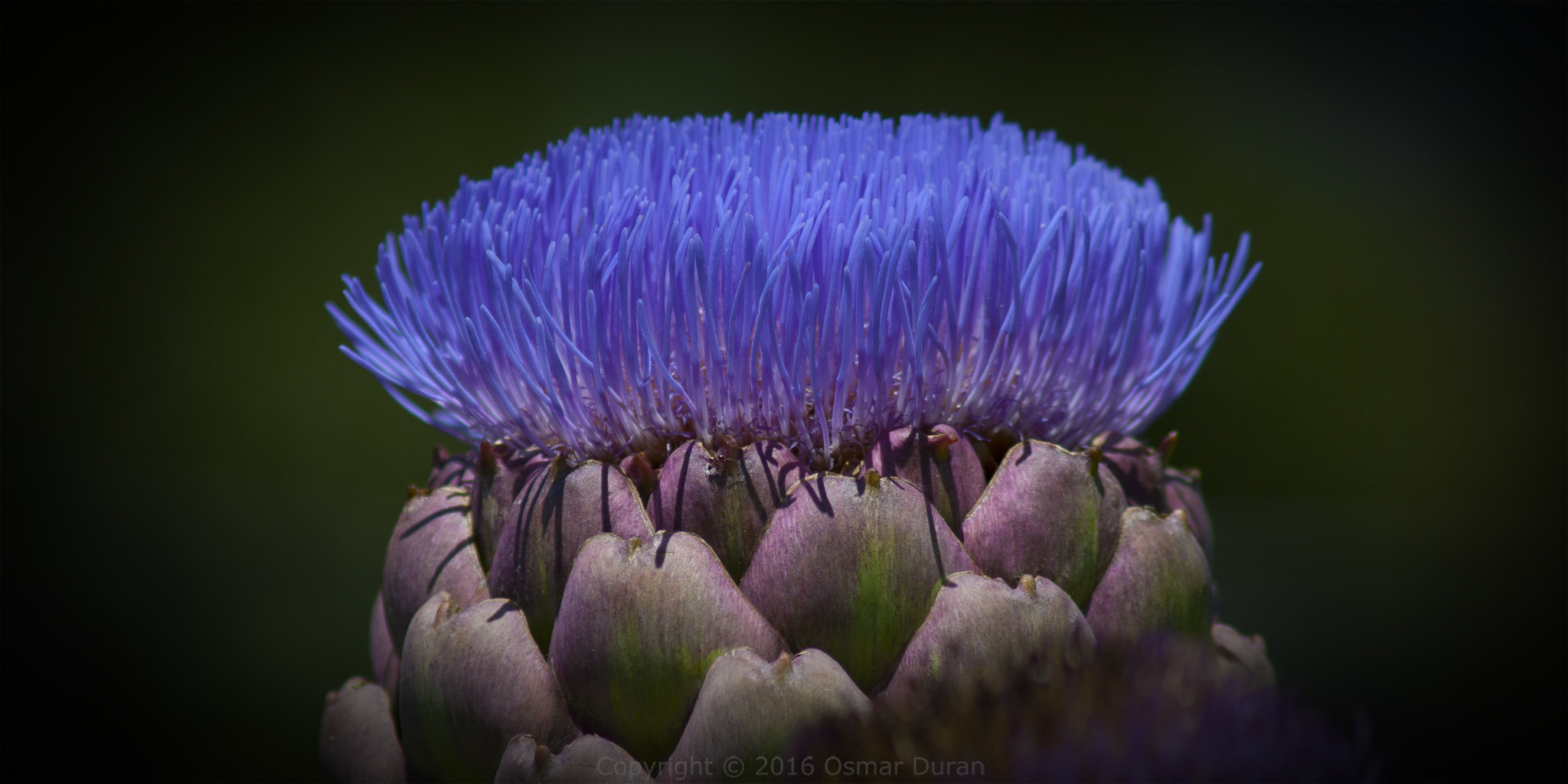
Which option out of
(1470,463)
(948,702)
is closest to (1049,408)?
(948,702)

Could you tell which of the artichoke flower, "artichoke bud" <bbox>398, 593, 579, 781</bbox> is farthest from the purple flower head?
"artichoke bud" <bbox>398, 593, 579, 781</bbox>

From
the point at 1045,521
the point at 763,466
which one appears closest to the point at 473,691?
the point at 763,466

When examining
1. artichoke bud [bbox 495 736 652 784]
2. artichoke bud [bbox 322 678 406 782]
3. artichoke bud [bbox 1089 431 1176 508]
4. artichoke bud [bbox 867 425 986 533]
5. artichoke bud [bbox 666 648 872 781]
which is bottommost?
artichoke bud [bbox 322 678 406 782]

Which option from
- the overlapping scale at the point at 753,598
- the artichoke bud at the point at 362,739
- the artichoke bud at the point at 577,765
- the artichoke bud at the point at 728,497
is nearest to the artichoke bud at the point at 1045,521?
the overlapping scale at the point at 753,598

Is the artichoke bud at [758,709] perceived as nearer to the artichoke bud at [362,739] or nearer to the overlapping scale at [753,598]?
the overlapping scale at [753,598]

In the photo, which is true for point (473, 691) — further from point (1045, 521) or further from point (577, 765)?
point (1045, 521)

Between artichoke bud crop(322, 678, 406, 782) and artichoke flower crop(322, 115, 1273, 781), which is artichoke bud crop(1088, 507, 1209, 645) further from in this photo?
artichoke bud crop(322, 678, 406, 782)

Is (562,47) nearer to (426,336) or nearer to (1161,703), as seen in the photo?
(426,336)

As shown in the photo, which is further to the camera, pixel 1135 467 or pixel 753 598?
pixel 1135 467
